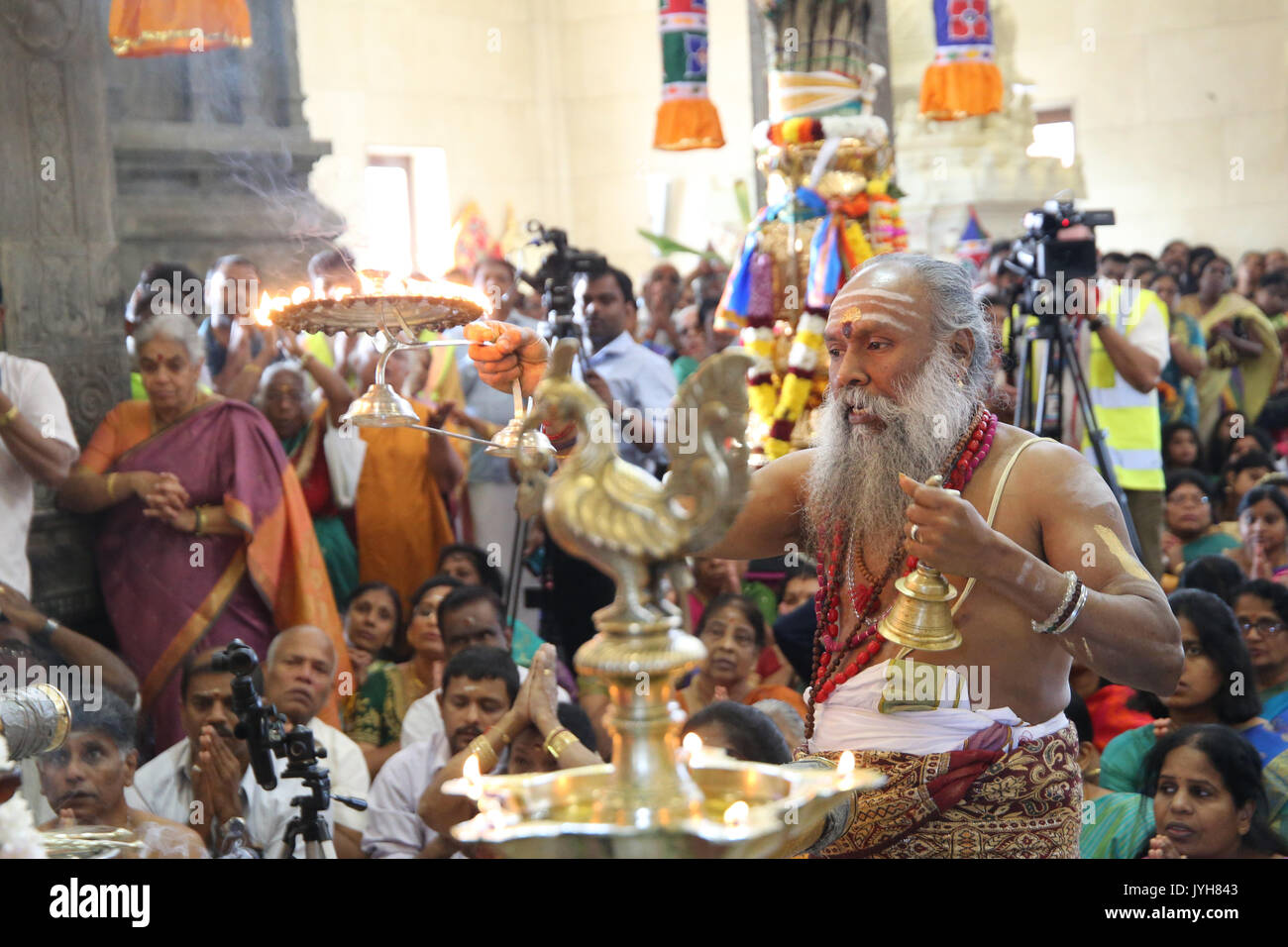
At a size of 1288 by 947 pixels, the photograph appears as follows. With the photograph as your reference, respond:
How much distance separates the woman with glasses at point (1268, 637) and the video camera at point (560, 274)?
6.03ft

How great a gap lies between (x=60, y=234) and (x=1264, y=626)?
3.21 m

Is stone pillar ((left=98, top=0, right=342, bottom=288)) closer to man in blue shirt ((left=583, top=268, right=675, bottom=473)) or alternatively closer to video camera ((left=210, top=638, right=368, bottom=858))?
man in blue shirt ((left=583, top=268, right=675, bottom=473))

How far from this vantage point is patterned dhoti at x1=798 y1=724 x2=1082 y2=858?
6.29 feet

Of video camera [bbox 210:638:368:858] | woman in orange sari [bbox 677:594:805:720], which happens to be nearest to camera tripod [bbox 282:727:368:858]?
video camera [bbox 210:638:368:858]

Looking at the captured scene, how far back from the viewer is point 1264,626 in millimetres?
3480

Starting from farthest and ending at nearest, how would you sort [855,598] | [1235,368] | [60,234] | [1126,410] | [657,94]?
[657,94], [1235,368], [1126,410], [60,234], [855,598]

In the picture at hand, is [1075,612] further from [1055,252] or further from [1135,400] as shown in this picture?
[1135,400]

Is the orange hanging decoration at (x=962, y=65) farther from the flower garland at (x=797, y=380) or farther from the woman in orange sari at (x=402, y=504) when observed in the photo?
the woman in orange sari at (x=402, y=504)

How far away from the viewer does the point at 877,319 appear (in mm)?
1970

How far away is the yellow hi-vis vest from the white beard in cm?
310

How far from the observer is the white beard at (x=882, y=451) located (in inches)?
78.7

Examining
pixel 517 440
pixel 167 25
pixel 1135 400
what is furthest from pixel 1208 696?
pixel 167 25
